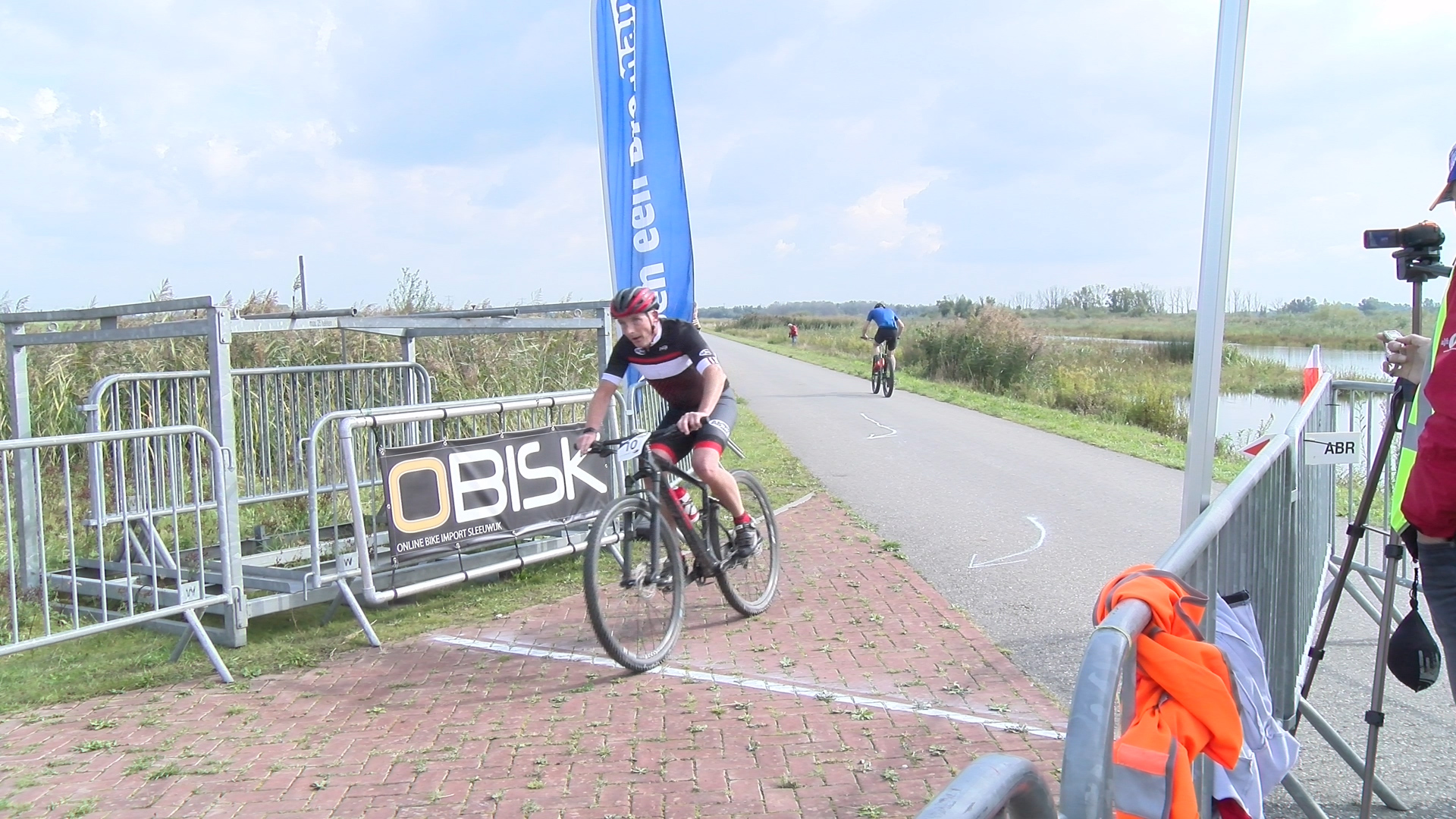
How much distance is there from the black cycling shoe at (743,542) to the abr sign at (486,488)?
3.56 ft

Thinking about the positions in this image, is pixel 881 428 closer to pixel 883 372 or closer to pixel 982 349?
pixel 883 372

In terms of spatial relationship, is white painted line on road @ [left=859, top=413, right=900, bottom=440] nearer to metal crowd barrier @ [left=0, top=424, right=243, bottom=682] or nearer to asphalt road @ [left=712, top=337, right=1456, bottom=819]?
asphalt road @ [left=712, top=337, right=1456, bottom=819]

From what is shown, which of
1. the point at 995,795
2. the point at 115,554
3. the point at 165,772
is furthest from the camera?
the point at 115,554

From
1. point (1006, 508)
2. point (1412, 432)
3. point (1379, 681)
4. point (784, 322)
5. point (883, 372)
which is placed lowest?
point (784, 322)

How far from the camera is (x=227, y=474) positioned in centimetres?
591

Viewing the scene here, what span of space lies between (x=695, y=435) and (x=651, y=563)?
0.83 metres

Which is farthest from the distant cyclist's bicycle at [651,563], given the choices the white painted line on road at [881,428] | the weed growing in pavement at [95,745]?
the white painted line on road at [881,428]

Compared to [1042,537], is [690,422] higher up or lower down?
Answer: higher up

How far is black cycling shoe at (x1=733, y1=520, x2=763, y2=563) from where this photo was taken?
20.6 feet

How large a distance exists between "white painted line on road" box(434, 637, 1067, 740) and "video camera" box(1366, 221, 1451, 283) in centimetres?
214

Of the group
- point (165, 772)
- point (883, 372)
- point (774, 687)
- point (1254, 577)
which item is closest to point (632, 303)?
point (774, 687)

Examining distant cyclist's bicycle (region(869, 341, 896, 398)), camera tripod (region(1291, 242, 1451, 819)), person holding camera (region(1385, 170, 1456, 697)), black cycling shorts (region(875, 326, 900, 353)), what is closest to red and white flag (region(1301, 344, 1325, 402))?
camera tripod (region(1291, 242, 1451, 819))

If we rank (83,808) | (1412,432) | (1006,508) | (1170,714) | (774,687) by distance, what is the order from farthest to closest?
(1006,508), (774,687), (83,808), (1412,432), (1170,714)

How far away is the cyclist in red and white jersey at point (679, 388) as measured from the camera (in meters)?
5.89
